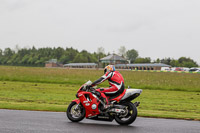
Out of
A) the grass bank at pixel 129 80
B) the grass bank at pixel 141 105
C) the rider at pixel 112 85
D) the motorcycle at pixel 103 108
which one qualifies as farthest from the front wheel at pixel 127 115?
the grass bank at pixel 129 80

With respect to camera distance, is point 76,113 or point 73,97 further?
point 73,97

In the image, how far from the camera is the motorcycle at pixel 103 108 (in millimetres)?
10414

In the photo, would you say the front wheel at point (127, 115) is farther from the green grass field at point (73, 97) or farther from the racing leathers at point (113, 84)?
the green grass field at point (73, 97)

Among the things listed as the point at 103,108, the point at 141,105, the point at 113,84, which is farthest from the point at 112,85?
the point at 141,105

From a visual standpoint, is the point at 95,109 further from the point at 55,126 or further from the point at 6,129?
the point at 6,129

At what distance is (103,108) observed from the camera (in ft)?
35.0

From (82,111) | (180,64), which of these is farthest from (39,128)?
(180,64)

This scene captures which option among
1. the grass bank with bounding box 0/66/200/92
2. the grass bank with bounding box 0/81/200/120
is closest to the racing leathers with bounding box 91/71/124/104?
the grass bank with bounding box 0/81/200/120

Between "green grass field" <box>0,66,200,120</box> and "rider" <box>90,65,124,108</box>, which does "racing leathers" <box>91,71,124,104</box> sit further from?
"green grass field" <box>0,66,200,120</box>

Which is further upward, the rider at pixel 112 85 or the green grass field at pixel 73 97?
the rider at pixel 112 85

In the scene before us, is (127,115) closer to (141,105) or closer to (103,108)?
(103,108)

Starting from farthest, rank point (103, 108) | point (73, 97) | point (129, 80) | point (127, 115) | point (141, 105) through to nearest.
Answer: point (129, 80) < point (73, 97) < point (141, 105) < point (103, 108) < point (127, 115)

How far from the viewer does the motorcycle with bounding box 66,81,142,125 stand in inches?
410

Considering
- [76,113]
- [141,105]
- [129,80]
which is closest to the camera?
[76,113]
